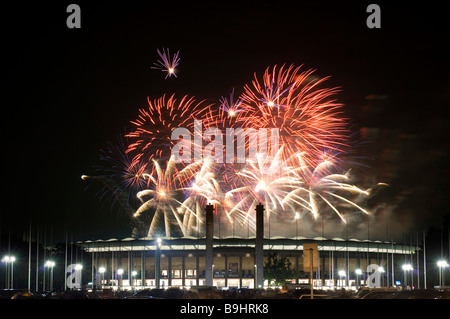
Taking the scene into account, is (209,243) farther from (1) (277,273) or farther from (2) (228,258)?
(2) (228,258)

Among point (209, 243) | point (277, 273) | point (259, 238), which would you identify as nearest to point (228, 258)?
point (277, 273)

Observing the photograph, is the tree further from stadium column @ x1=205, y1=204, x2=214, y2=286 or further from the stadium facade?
stadium column @ x1=205, y1=204, x2=214, y2=286

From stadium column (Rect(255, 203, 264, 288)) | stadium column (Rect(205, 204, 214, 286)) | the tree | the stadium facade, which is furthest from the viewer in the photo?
the stadium facade

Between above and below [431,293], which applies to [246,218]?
above

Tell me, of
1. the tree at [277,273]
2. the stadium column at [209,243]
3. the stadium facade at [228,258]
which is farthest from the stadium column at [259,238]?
the stadium facade at [228,258]

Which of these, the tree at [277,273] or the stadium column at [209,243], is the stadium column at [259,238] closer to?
the stadium column at [209,243]

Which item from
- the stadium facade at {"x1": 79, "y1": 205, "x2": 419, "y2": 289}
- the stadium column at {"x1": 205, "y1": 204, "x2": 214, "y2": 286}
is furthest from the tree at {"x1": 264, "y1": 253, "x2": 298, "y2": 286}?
the stadium column at {"x1": 205, "y1": 204, "x2": 214, "y2": 286}
